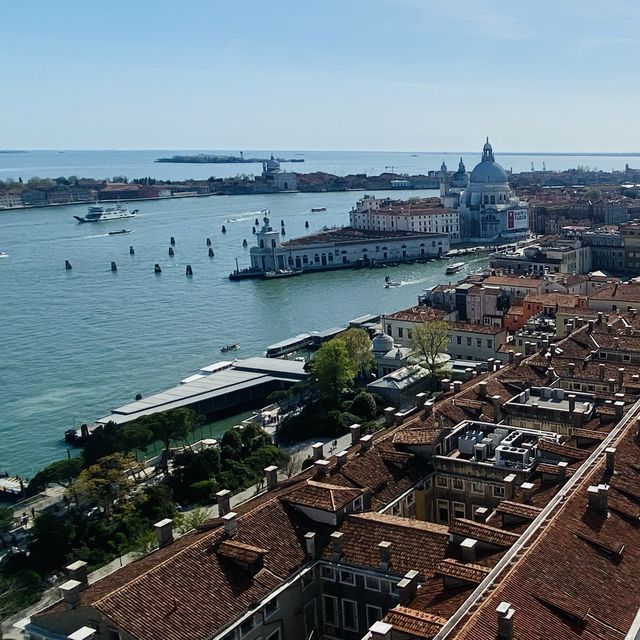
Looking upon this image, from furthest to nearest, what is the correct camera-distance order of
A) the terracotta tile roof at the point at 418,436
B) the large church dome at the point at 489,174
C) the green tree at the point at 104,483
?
the large church dome at the point at 489,174 < the green tree at the point at 104,483 < the terracotta tile roof at the point at 418,436

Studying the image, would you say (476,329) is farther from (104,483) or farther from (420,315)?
(104,483)

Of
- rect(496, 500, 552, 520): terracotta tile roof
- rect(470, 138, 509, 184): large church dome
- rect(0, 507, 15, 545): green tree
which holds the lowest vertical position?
rect(0, 507, 15, 545): green tree

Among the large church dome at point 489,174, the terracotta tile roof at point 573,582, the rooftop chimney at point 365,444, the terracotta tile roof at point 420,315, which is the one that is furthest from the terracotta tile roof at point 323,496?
the large church dome at point 489,174

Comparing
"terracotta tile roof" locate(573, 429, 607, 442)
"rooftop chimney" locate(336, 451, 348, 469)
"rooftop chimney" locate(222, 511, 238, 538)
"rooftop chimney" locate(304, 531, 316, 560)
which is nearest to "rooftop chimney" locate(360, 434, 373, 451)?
"rooftop chimney" locate(336, 451, 348, 469)

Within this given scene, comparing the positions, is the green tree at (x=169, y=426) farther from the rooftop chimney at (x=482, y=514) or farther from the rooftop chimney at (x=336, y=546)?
the rooftop chimney at (x=336, y=546)

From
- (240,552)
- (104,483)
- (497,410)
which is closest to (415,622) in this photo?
(240,552)

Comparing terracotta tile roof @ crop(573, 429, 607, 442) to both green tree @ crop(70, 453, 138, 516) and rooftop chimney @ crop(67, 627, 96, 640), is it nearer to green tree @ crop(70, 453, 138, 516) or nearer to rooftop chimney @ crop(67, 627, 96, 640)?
rooftop chimney @ crop(67, 627, 96, 640)

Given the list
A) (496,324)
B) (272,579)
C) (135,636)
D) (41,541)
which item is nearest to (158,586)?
(135,636)
